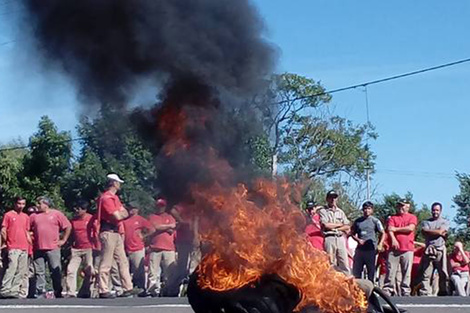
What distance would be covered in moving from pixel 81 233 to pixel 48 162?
1.70 metres

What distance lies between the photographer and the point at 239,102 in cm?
827

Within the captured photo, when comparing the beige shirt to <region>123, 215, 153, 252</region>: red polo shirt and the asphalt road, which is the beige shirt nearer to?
the asphalt road

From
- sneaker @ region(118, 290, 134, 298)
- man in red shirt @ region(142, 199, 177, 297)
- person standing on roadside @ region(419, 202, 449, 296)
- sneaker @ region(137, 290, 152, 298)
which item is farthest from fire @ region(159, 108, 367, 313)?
person standing on roadside @ region(419, 202, 449, 296)

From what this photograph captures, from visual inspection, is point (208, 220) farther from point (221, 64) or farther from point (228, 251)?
point (221, 64)

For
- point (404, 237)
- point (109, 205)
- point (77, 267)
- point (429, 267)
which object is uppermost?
point (109, 205)

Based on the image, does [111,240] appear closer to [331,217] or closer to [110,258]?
[110,258]

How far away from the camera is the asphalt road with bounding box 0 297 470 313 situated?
514 inches

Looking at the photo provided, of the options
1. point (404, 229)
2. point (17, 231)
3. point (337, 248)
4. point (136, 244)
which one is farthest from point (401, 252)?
point (17, 231)

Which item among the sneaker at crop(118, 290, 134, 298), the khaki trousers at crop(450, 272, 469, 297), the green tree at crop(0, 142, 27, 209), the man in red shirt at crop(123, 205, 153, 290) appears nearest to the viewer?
the sneaker at crop(118, 290, 134, 298)

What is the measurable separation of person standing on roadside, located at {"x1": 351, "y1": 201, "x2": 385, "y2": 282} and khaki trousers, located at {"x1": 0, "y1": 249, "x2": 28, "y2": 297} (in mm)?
5533

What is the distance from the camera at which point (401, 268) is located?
1673 cm

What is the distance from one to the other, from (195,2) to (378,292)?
2.75 metres

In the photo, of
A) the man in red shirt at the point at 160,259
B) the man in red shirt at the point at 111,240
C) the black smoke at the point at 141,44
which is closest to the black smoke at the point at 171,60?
the black smoke at the point at 141,44

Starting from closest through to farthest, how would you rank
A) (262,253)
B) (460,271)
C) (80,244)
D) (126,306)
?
(262,253), (126,306), (80,244), (460,271)
